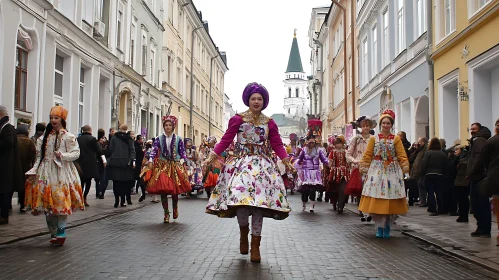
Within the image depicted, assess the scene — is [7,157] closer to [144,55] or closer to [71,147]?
[71,147]

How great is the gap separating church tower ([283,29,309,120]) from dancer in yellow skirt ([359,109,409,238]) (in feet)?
472

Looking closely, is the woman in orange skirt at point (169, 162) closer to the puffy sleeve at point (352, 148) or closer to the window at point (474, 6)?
the puffy sleeve at point (352, 148)

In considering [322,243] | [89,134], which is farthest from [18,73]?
[322,243]

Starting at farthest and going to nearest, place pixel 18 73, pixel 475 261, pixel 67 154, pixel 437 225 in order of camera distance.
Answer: pixel 18 73, pixel 437 225, pixel 67 154, pixel 475 261

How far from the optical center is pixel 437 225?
1096 centimetres

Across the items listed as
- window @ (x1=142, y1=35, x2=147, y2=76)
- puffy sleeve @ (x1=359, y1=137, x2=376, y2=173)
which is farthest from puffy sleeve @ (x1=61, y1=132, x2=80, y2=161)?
window @ (x1=142, y1=35, x2=147, y2=76)

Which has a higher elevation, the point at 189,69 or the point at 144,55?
the point at 189,69

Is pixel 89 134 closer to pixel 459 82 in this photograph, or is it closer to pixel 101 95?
pixel 459 82

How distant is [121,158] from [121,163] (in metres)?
0.13

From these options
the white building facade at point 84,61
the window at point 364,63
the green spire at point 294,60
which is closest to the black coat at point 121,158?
the white building facade at point 84,61

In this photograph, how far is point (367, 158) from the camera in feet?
31.3

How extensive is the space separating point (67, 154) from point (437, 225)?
21.8ft

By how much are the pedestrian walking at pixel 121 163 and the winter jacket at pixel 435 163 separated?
688 centimetres

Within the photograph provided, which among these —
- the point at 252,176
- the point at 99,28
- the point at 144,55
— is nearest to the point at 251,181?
the point at 252,176
